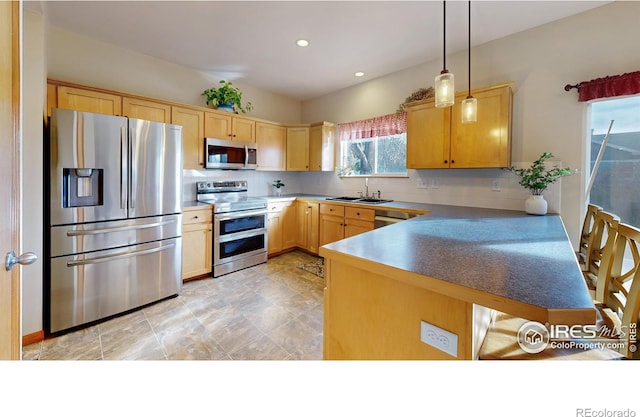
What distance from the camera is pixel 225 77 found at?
3.73 metres

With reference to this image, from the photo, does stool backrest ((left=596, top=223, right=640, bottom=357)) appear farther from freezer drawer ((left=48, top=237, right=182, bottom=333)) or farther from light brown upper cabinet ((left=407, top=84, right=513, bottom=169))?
freezer drawer ((left=48, top=237, right=182, bottom=333))

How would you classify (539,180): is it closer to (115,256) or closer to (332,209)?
(332,209)

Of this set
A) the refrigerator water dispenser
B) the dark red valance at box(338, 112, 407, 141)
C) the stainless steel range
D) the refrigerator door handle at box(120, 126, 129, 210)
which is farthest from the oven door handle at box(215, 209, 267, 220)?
the dark red valance at box(338, 112, 407, 141)

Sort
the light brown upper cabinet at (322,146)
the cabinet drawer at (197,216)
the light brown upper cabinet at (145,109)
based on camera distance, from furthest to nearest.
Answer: the light brown upper cabinet at (322,146)
the cabinet drawer at (197,216)
the light brown upper cabinet at (145,109)

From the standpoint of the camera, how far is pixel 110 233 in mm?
2172

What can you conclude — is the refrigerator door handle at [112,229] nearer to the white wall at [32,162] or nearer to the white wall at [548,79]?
the white wall at [32,162]

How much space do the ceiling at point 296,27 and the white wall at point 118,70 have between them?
9cm

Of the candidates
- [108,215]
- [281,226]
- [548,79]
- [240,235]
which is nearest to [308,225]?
[281,226]

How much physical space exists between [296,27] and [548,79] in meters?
Answer: 2.46

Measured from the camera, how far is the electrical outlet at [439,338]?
2.62 feet

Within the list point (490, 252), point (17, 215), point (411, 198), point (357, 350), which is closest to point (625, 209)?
point (411, 198)

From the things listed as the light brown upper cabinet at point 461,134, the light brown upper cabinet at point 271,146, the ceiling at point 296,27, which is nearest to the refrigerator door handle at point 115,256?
the light brown upper cabinet at point 271,146

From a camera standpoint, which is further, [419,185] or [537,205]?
[419,185]

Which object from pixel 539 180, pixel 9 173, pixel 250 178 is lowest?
pixel 9 173
